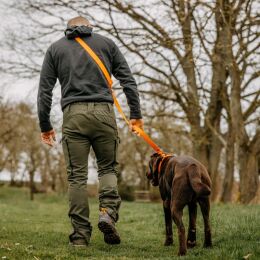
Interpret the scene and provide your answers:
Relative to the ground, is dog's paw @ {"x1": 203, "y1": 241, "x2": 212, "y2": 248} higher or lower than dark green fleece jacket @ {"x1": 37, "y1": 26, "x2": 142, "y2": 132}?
lower

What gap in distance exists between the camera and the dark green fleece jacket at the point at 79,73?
220 inches

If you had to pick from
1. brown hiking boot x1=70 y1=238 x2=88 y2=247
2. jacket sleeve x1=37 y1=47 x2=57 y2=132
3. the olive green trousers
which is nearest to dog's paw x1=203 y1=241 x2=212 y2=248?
the olive green trousers

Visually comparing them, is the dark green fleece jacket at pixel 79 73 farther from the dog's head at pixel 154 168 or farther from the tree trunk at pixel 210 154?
the tree trunk at pixel 210 154

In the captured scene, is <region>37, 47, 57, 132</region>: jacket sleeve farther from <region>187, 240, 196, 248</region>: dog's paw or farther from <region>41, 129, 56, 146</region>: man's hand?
<region>187, 240, 196, 248</region>: dog's paw

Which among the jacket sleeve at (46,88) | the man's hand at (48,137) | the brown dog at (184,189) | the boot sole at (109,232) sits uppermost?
the jacket sleeve at (46,88)

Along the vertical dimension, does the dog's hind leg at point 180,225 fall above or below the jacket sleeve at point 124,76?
below

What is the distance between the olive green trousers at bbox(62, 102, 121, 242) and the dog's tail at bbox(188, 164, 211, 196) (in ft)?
3.76

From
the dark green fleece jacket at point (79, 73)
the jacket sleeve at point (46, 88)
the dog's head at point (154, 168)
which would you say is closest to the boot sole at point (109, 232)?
the dog's head at point (154, 168)

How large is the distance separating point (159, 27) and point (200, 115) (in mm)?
4265

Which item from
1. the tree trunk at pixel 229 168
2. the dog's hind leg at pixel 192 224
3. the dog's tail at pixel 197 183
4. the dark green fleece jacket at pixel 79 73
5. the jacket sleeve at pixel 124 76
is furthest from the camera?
the tree trunk at pixel 229 168

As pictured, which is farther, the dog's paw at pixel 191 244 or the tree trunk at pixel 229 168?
the tree trunk at pixel 229 168

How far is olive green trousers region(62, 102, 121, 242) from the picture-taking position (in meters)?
5.50

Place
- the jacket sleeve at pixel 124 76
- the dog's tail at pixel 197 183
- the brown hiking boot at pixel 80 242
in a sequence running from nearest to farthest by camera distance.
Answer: the dog's tail at pixel 197 183 → the brown hiking boot at pixel 80 242 → the jacket sleeve at pixel 124 76

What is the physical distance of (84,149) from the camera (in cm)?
557
